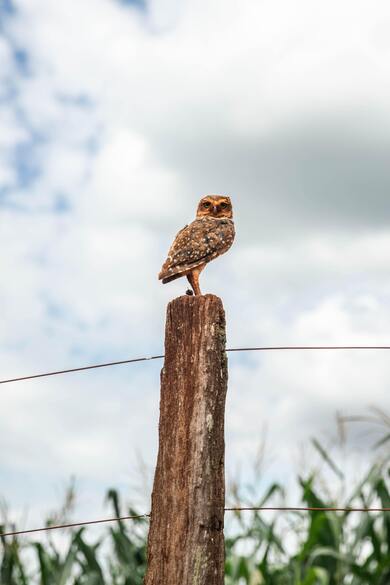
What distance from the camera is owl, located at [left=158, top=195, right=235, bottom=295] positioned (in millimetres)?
4441

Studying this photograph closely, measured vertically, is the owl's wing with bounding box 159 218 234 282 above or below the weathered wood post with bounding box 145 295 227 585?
above

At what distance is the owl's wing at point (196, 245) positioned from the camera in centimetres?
444

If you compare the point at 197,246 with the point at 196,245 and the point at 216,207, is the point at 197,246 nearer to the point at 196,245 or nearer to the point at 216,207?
the point at 196,245

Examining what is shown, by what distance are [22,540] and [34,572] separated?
14.1 inches

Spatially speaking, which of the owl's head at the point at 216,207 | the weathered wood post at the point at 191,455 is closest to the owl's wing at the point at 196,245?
the owl's head at the point at 216,207

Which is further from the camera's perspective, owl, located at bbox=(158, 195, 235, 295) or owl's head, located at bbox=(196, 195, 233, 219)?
owl's head, located at bbox=(196, 195, 233, 219)

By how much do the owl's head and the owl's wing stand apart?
0.24 metres

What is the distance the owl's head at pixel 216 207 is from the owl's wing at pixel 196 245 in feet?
0.80

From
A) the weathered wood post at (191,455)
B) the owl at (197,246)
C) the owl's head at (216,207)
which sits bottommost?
the weathered wood post at (191,455)

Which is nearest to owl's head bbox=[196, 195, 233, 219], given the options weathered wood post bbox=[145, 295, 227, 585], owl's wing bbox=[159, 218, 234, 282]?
owl's wing bbox=[159, 218, 234, 282]

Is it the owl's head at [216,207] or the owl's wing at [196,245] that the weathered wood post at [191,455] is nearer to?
the owl's wing at [196,245]

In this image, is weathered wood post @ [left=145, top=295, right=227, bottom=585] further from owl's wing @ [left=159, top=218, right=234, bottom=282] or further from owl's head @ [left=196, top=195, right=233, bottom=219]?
owl's head @ [left=196, top=195, right=233, bottom=219]

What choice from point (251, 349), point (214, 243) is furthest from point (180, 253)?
point (251, 349)

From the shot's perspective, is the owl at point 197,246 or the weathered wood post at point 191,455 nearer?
the weathered wood post at point 191,455
